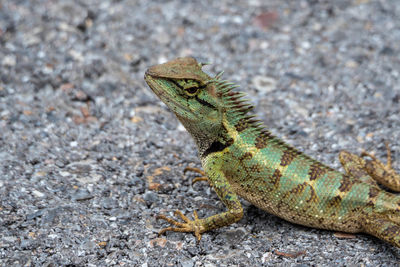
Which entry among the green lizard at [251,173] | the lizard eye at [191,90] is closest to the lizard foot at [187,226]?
the green lizard at [251,173]

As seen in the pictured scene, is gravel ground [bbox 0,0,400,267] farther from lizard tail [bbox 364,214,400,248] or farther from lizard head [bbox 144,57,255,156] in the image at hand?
lizard head [bbox 144,57,255,156]

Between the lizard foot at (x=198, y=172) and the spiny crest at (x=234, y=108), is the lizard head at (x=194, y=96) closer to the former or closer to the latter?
the spiny crest at (x=234, y=108)

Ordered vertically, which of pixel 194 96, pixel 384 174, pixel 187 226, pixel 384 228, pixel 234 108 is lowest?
pixel 187 226

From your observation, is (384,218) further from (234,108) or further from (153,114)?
(153,114)

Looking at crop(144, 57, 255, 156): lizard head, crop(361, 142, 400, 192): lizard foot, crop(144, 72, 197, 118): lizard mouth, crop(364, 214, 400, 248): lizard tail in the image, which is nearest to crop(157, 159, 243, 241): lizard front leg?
crop(144, 57, 255, 156): lizard head

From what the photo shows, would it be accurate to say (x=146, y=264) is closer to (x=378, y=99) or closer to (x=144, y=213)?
(x=144, y=213)

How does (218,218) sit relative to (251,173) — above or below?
below

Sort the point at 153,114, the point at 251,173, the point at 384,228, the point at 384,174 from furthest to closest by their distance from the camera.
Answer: the point at 153,114 < the point at 384,174 < the point at 251,173 < the point at 384,228

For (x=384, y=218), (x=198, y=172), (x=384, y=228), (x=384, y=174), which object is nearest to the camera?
(x=384, y=228)

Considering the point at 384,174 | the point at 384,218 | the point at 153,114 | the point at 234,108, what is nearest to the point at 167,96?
the point at 234,108
